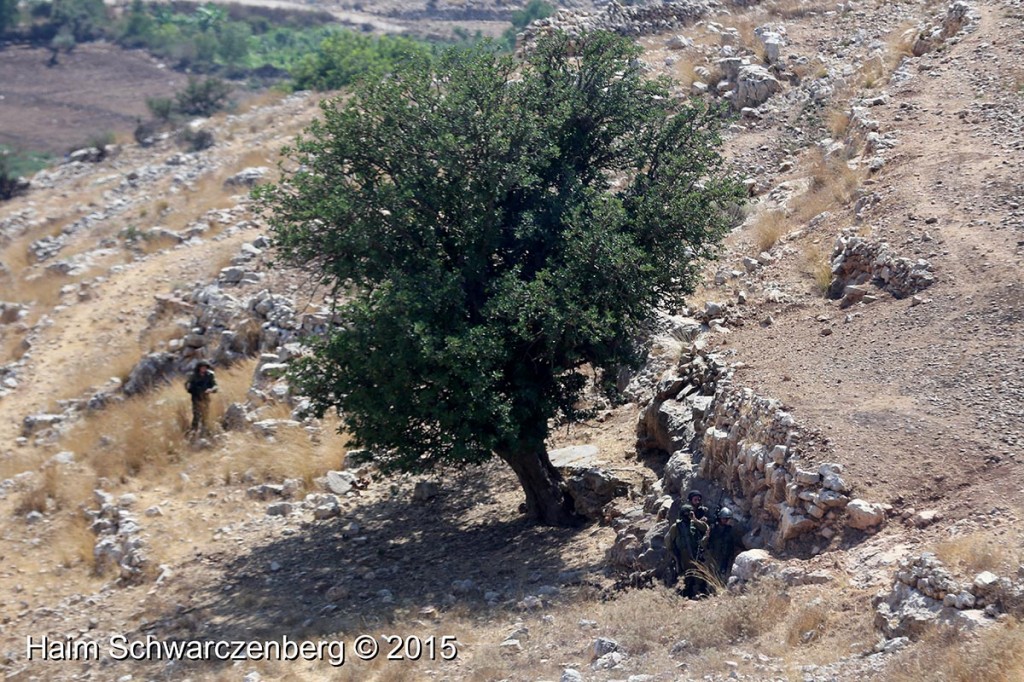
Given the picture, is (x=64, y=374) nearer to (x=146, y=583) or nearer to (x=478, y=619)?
(x=146, y=583)

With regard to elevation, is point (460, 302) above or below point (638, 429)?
above

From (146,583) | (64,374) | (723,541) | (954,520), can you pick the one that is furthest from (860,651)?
(64,374)

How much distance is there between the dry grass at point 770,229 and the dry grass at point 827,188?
20 centimetres

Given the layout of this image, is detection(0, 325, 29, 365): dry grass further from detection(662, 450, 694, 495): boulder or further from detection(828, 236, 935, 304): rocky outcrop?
detection(828, 236, 935, 304): rocky outcrop

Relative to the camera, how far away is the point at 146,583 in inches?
458

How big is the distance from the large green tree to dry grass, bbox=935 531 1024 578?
11.1 ft

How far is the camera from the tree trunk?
1101 centimetres

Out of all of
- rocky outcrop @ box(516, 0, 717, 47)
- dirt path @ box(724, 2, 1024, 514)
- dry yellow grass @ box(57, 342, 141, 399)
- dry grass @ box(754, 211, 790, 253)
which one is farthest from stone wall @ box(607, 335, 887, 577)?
rocky outcrop @ box(516, 0, 717, 47)

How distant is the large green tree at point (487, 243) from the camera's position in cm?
995

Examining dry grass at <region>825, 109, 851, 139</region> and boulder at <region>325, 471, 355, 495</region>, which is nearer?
boulder at <region>325, 471, 355, 495</region>

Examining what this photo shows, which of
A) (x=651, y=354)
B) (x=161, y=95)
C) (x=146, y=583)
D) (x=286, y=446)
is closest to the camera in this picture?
(x=146, y=583)

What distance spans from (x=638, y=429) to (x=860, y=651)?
15.6 feet

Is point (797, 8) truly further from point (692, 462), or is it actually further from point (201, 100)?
point (201, 100)

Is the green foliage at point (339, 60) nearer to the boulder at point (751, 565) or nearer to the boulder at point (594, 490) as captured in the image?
the boulder at point (594, 490)
